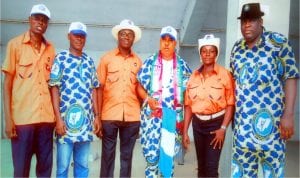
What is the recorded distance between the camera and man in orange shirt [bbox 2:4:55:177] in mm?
2844

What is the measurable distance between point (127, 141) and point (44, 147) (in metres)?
0.69

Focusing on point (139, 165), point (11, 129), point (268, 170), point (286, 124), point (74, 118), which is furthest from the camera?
point (139, 165)

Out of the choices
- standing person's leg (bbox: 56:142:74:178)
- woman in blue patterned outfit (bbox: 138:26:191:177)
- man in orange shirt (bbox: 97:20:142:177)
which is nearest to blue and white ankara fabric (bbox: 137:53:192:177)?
woman in blue patterned outfit (bbox: 138:26:191:177)

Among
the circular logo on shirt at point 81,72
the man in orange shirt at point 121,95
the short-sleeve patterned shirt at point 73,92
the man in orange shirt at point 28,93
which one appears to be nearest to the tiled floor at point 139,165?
the man in orange shirt at point 121,95

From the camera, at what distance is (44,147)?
2943mm

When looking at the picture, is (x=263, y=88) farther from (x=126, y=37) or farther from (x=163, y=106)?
(x=126, y=37)

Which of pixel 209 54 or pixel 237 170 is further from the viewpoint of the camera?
pixel 209 54

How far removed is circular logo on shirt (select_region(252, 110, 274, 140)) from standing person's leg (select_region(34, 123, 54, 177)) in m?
1.58

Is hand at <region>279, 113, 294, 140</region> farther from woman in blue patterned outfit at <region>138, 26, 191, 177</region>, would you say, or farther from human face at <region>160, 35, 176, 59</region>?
human face at <region>160, 35, 176, 59</region>

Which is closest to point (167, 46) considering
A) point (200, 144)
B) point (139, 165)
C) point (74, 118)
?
point (200, 144)

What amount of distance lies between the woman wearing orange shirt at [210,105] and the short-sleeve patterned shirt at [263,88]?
6.8 inches

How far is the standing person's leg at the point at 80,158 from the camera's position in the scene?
9.95 ft

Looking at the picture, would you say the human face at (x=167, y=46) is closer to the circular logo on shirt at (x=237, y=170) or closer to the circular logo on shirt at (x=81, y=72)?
the circular logo on shirt at (x=81, y=72)

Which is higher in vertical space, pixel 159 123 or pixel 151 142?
pixel 159 123
